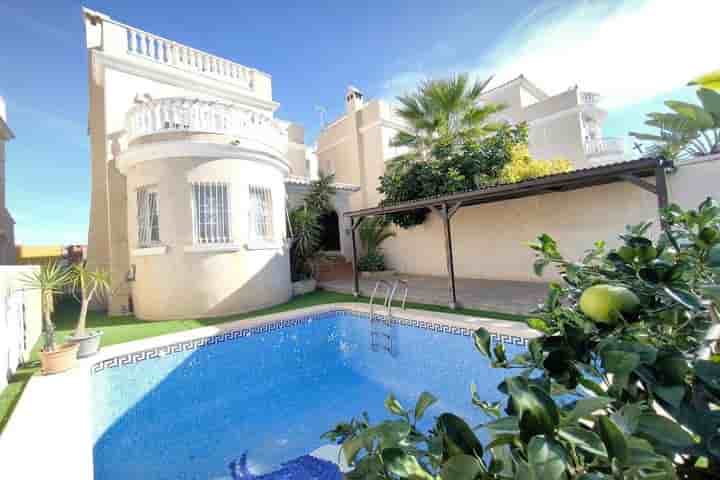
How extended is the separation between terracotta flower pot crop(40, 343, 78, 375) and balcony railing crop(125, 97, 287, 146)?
7.54 meters

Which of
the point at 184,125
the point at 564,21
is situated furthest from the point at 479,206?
the point at 184,125

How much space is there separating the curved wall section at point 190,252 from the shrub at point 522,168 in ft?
35.7

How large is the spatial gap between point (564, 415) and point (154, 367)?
32.0 feet

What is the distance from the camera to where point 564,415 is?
70cm

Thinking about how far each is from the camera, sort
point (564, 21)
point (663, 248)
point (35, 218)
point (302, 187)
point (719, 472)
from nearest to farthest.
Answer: point (719, 472) < point (663, 248) < point (564, 21) < point (302, 187) < point (35, 218)

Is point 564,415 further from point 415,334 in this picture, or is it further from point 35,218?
point 35,218

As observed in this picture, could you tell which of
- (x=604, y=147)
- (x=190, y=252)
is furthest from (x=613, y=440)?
(x=604, y=147)

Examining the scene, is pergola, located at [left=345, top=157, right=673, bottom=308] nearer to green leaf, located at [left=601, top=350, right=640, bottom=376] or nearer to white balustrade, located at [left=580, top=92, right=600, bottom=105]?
green leaf, located at [left=601, top=350, right=640, bottom=376]

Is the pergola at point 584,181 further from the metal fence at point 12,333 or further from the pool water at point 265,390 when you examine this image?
the metal fence at point 12,333

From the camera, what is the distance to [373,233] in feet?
62.3

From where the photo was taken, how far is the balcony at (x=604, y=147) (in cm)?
2062

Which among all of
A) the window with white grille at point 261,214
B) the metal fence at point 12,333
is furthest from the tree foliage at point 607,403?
the window with white grille at point 261,214

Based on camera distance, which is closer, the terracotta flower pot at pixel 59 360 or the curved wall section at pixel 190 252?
the terracotta flower pot at pixel 59 360

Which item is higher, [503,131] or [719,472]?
[503,131]
